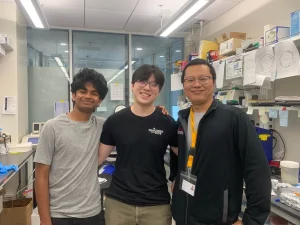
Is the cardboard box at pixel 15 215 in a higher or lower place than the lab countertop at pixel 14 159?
lower

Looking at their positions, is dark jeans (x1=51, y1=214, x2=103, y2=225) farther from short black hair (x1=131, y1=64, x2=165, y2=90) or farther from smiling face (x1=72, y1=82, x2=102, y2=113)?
short black hair (x1=131, y1=64, x2=165, y2=90)

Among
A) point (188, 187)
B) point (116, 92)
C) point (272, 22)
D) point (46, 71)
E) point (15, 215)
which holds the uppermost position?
point (272, 22)

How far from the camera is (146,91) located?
151 centimetres

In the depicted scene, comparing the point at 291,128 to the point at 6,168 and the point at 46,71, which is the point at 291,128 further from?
the point at 46,71

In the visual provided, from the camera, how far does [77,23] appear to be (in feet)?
13.3

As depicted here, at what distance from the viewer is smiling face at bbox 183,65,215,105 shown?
4.32 feet

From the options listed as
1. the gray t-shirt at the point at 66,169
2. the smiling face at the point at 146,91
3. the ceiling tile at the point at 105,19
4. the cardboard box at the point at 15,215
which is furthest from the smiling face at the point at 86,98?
the ceiling tile at the point at 105,19

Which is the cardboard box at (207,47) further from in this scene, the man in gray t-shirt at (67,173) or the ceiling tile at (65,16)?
the man in gray t-shirt at (67,173)

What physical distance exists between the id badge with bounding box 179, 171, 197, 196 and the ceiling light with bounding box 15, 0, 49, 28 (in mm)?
2160

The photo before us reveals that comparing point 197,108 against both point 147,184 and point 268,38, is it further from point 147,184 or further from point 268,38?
point 268,38

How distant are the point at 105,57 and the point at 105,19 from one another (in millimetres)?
822

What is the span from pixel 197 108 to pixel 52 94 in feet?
11.4

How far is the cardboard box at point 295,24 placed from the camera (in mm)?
1976

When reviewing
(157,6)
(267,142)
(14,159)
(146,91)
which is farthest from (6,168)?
(157,6)
